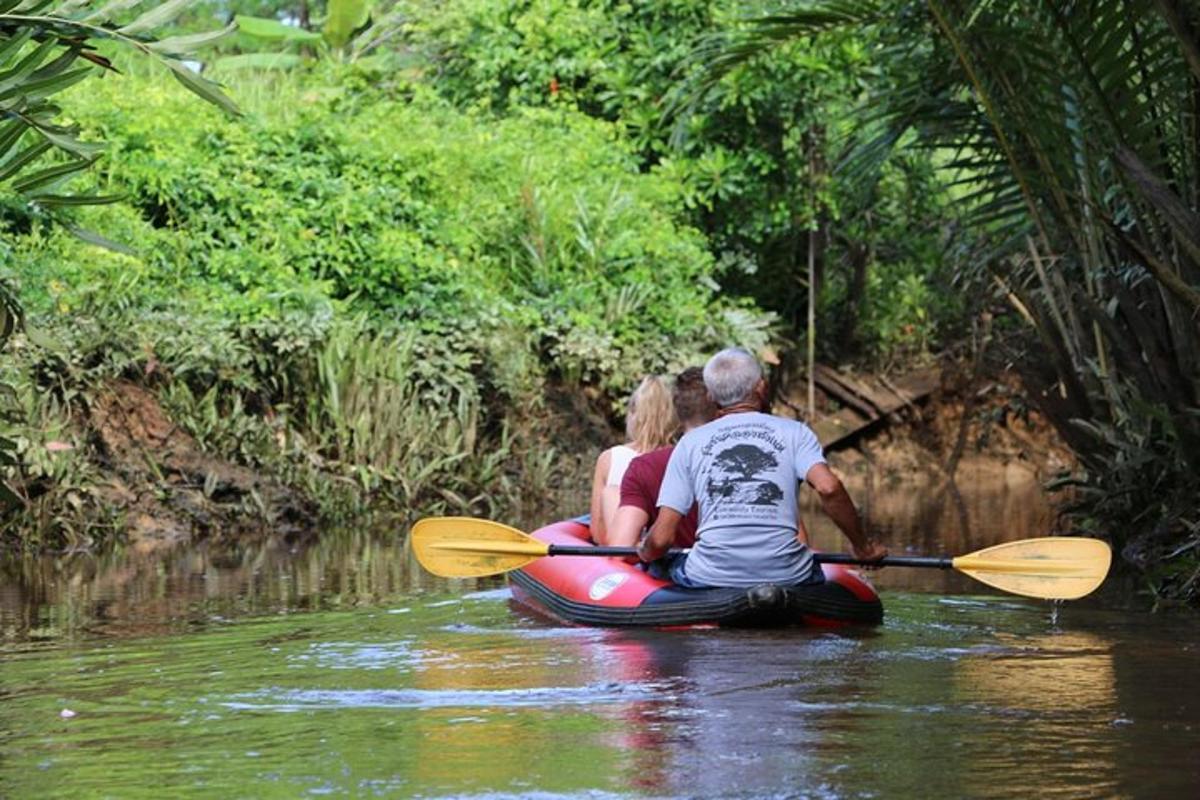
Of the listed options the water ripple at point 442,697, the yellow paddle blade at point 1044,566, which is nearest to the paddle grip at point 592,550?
the yellow paddle blade at point 1044,566

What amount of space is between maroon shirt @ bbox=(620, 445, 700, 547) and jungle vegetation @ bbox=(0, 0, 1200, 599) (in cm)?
217

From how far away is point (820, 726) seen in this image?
600cm

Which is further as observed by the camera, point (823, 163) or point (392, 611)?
point (823, 163)

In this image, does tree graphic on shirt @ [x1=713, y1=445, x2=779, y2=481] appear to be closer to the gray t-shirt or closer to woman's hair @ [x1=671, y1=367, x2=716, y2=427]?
the gray t-shirt

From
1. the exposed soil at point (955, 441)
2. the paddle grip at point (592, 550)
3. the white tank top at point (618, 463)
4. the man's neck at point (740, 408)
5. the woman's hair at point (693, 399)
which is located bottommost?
the paddle grip at point (592, 550)

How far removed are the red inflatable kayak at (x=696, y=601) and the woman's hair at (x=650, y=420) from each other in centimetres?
64

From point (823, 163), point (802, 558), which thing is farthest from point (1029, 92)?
point (823, 163)

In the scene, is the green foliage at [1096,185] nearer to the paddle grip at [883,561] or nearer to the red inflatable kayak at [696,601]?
the paddle grip at [883,561]

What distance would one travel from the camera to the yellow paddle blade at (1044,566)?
341 inches

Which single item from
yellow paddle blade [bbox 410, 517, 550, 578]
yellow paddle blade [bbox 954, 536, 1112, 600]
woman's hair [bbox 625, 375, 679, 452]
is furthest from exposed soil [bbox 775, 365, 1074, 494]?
yellow paddle blade [bbox 954, 536, 1112, 600]

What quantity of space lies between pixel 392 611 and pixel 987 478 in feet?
43.3

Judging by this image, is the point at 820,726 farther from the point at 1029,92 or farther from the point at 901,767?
the point at 1029,92

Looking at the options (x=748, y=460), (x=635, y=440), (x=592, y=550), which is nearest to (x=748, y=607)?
(x=748, y=460)

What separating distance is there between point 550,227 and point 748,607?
11.7 meters
